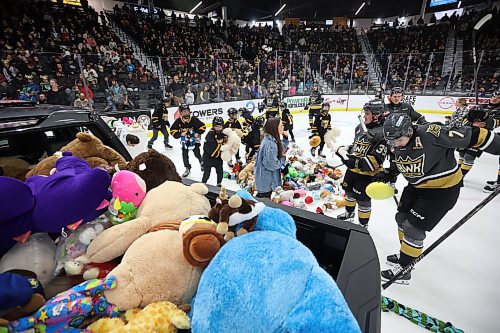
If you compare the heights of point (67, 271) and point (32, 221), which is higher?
point (32, 221)

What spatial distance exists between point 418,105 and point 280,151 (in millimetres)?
12663

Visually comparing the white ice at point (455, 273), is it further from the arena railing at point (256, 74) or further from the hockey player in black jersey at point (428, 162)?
the arena railing at point (256, 74)

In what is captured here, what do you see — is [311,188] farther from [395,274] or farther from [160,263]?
[160,263]

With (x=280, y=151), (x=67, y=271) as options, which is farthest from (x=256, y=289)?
(x=280, y=151)

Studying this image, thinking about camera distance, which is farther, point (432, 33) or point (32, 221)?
point (432, 33)

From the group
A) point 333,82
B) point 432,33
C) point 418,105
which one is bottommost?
point 418,105

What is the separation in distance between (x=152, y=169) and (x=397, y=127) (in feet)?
6.15

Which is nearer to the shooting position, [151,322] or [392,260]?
[151,322]

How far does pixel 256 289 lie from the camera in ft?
2.03

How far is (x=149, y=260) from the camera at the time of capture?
0.87 meters

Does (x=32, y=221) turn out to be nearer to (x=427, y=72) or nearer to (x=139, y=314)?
(x=139, y=314)

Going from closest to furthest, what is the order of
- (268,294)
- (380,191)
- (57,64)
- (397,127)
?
1. (268,294)
2. (397,127)
3. (380,191)
4. (57,64)

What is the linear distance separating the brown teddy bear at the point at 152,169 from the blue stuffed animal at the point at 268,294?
29.9 inches

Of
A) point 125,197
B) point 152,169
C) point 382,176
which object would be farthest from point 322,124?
point 125,197
